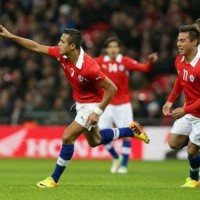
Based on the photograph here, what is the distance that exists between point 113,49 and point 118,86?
0.82m

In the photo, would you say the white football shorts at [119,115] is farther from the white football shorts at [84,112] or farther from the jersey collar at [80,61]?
the jersey collar at [80,61]

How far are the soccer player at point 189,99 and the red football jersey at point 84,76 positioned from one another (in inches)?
43.1

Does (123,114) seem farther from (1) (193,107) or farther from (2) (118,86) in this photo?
(1) (193,107)

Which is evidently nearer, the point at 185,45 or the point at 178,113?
the point at 178,113

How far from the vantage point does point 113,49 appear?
50.9ft

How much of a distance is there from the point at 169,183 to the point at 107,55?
440 cm

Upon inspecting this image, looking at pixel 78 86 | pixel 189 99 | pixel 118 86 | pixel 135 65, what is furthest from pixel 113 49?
pixel 189 99

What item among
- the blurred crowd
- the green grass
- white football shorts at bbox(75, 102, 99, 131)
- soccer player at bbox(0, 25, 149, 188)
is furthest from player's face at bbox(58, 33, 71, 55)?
the blurred crowd

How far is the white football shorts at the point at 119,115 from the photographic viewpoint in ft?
52.3

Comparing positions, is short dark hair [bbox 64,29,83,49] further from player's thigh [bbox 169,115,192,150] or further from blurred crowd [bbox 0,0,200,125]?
blurred crowd [bbox 0,0,200,125]

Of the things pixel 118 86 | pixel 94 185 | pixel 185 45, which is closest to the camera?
pixel 185 45

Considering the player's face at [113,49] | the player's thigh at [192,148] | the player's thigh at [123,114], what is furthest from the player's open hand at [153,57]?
the player's thigh at [192,148]

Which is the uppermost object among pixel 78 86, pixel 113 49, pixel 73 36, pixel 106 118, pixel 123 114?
pixel 73 36

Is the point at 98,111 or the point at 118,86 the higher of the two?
the point at 98,111
